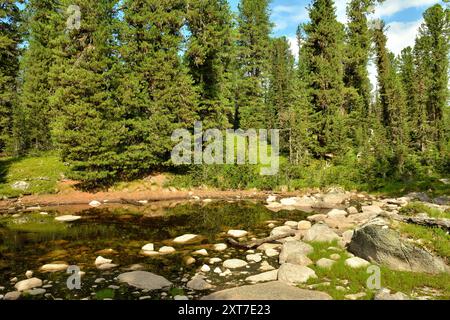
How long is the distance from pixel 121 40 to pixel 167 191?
13486mm

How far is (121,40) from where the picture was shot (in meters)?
31.5

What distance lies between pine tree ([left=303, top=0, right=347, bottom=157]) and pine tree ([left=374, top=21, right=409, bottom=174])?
18.6 feet

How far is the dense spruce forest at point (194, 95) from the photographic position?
27672 millimetres

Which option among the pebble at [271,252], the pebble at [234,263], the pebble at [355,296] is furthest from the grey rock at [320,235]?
the pebble at [355,296]

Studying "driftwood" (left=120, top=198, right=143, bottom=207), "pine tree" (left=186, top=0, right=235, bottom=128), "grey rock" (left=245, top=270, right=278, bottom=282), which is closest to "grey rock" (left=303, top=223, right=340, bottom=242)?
"grey rock" (left=245, top=270, right=278, bottom=282)

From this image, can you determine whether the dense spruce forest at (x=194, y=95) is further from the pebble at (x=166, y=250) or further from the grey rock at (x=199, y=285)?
the grey rock at (x=199, y=285)

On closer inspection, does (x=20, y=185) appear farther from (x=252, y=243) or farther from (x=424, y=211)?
(x=424, y=211)

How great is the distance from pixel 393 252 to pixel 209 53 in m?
28.0

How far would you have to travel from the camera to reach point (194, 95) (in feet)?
106

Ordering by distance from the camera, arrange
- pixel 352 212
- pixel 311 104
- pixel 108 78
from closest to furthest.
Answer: pixel 352 212 < pixel 108 78 < pixel 311 104

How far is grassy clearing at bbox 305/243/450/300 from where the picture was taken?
29.1 feet

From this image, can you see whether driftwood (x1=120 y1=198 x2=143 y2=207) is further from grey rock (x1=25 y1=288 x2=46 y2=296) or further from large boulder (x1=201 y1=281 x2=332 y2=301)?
large boulder (x1=201 y1=281 x2=332 y2=301)
